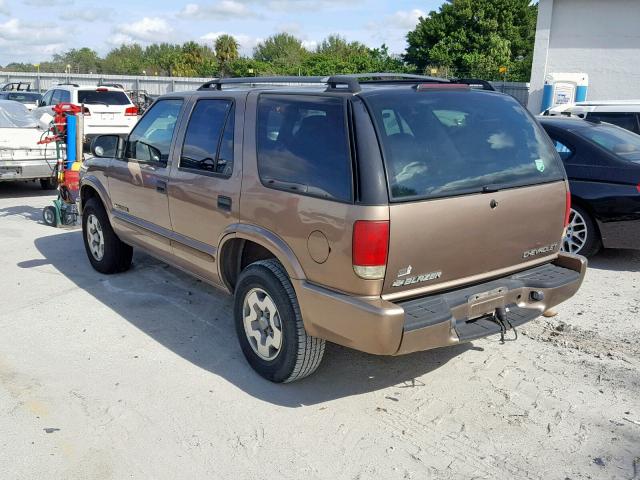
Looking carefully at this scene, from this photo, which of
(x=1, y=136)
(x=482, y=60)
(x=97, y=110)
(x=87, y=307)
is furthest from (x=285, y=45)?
(x=87, y=307)

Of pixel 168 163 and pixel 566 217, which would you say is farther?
pixel 168 163

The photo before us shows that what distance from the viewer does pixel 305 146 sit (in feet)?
12.3

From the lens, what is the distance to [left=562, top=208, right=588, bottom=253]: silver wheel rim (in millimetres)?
6602

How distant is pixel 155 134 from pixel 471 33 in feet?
125

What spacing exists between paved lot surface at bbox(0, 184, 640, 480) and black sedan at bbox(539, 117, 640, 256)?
109cm

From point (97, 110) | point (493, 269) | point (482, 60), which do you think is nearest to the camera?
point (493, 269)

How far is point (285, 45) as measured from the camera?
64.6 m

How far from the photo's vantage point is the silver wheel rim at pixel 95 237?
6.32m

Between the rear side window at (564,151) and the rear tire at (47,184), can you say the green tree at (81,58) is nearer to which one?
the rear tire at (47,184)

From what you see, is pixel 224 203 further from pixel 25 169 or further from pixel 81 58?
pixel 81 58

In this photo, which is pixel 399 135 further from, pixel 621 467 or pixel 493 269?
pixel 621 467

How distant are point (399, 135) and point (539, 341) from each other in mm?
2232

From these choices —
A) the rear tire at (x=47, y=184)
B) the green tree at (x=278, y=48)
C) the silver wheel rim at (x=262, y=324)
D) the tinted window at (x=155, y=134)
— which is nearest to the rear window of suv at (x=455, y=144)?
the silver wheel rim at (x=262, y=324)

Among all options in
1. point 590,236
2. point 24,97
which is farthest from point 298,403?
point 24,97
